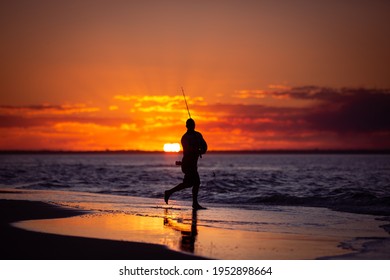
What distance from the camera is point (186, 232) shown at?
9125mm

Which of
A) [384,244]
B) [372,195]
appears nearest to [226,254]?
[384,244]

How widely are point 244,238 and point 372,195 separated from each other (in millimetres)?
8784

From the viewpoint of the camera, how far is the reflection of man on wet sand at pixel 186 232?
25.5 ft

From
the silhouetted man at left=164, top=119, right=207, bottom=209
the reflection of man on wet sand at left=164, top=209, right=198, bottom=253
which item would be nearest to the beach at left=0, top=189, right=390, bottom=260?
the reflection of man on wet sand at left=164, top=209, right=198, bottom=253

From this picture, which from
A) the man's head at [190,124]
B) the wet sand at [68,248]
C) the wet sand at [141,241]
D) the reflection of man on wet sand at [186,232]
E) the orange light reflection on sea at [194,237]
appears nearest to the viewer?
the wet sand at [68,248]

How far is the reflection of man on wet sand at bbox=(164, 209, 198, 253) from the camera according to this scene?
7778 millimetres

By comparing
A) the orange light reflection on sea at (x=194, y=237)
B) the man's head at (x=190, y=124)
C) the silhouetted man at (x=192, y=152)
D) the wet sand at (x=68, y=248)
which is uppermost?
the man's head at (x=190, y=124)

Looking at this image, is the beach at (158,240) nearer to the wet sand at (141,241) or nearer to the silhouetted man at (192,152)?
the wet sand at (141,241)

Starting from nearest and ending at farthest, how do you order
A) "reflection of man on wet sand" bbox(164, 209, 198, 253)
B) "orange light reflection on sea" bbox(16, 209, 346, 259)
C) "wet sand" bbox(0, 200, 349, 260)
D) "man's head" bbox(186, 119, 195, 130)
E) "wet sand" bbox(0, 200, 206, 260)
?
"wet sand" bbox(0, 200, 206, 260) < "wet sand" bbox(0, 200, 349, 260) < "orange light reflection on sea" bbox(16, 209, 346, 259) < "reflection of man on wet sand" bbox(164, 209, 198, 253) < "man's head" bbox(186, 119, 195, 130)

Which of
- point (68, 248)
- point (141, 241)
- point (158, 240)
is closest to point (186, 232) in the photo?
point (158, 240)

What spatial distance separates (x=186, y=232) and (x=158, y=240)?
3.20 ft

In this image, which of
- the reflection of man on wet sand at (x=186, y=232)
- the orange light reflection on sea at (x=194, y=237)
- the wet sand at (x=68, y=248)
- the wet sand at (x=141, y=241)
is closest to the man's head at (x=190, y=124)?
the reflection of man on wet sand at (x=186, y=232)

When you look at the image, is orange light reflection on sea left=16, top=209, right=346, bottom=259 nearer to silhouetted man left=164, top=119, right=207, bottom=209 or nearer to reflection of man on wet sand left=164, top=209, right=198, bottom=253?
reflection of man on wet sand left=164, top=209, right=198, bottom=253
